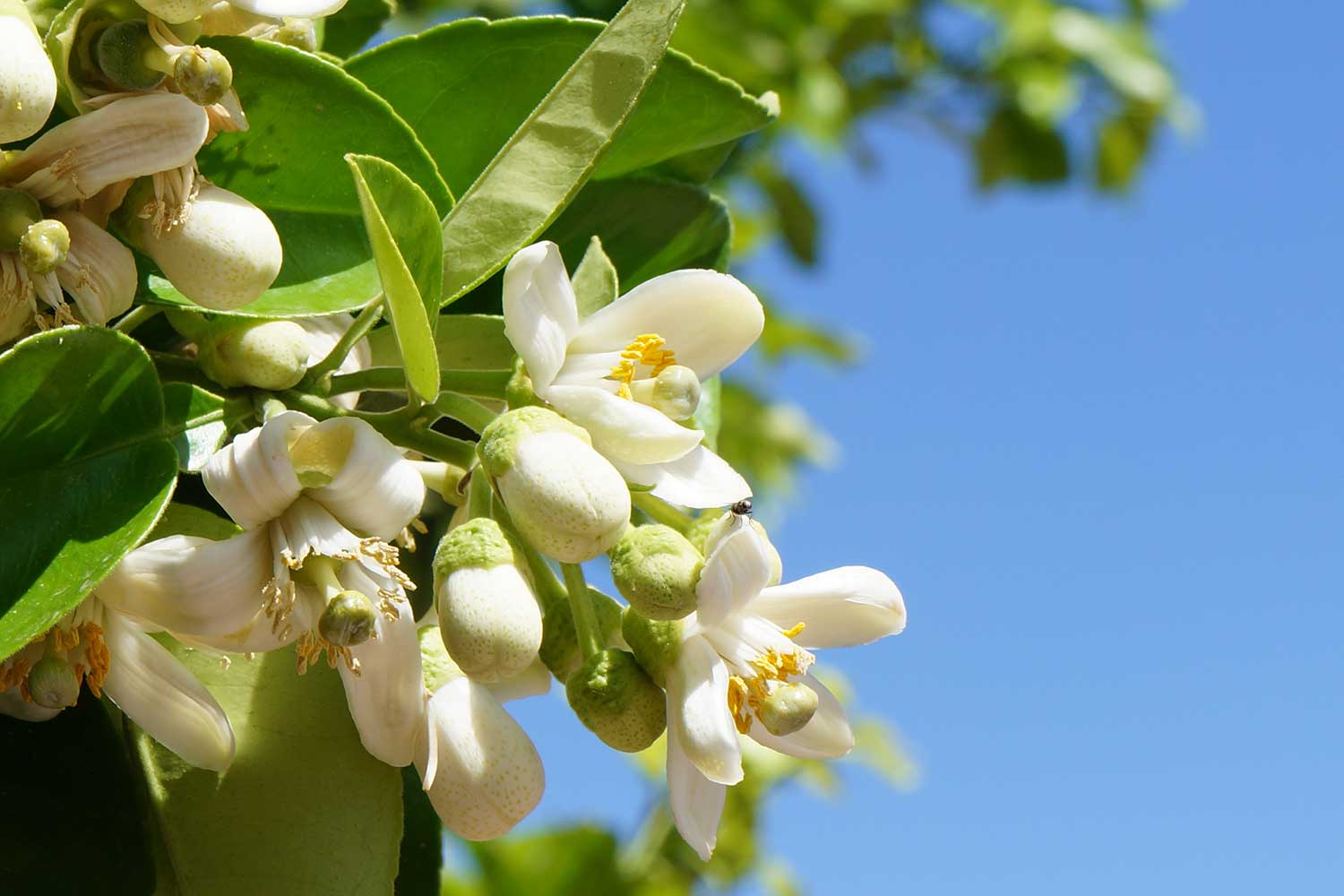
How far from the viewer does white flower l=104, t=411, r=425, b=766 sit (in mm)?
694

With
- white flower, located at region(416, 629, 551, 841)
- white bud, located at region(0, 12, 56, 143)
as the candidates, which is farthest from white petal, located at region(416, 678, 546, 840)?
white bud, located at region(0, 12, 56, 143)

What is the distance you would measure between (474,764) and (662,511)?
168 mm

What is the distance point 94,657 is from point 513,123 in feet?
1.28

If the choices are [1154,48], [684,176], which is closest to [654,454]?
[684,176]

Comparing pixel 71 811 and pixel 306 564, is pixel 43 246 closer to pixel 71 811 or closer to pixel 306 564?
pixel 306 564

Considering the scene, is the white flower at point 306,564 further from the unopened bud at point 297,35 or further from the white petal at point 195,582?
the unopened bud at point 297,35

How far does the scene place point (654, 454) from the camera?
0.77m

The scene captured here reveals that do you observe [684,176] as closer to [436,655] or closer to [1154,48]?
[436,655]

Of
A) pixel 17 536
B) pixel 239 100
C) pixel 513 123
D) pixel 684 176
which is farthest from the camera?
pixel 684 176

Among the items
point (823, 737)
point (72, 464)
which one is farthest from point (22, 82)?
point (823, 737)

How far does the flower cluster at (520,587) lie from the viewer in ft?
2.34

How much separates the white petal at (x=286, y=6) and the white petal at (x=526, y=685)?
1.16 ft

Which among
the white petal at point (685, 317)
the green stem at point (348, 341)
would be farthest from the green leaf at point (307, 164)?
the white petal at point (685, 317)

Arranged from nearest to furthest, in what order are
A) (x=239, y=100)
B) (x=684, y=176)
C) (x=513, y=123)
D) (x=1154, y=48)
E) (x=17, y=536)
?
(x=17, y=536) → (x=239, y=100) → (x=513, y=123) → (x=684, y=176) → (x=1154, y=48)
